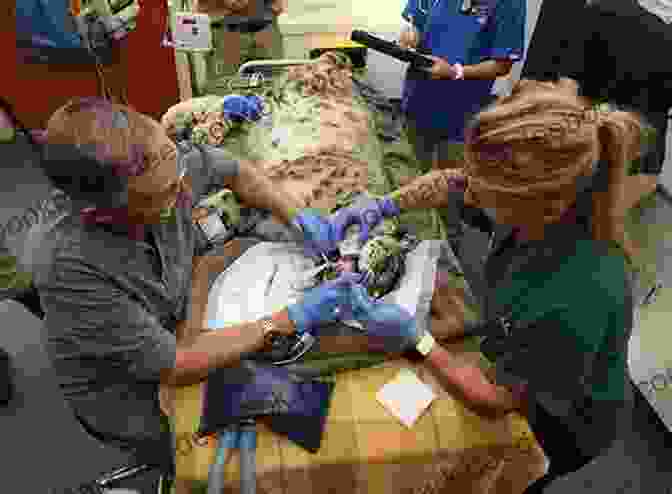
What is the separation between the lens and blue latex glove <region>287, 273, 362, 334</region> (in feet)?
4.42

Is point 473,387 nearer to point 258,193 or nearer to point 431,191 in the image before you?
point 431,191

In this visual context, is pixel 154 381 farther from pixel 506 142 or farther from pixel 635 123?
pixel 635 123

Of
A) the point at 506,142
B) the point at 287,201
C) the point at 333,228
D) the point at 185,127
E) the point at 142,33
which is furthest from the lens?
the point at 142,33

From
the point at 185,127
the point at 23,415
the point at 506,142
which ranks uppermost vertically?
the point at 506,142

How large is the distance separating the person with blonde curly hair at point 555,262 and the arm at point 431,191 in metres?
0.51

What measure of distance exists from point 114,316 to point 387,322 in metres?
0.65

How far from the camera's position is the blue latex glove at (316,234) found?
1.65 m

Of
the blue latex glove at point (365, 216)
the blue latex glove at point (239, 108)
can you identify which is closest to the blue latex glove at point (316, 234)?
the blue latex glove at point (365, 216)

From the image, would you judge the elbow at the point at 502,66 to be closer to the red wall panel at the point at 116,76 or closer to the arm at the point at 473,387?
the arm at the point at 473,387

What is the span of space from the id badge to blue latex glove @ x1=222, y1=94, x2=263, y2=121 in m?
0.66

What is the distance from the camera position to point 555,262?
1053 millimetres

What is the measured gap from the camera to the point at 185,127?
2217 millimetres

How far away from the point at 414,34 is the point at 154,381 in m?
1.86

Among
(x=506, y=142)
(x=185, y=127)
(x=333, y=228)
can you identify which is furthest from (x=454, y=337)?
(x=185, y=127)
